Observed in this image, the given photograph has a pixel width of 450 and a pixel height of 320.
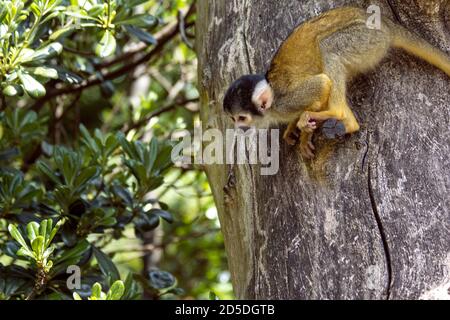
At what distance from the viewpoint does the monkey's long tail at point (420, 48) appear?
3004 millimetres

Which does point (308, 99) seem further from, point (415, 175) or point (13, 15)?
point (13, 15)

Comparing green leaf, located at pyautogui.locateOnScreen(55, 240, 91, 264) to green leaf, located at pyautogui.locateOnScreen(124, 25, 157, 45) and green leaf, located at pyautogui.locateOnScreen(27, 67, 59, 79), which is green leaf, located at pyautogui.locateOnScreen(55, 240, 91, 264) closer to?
green leaf, located at pyautogui.locateOnScreen(27, 67, 59, 79)

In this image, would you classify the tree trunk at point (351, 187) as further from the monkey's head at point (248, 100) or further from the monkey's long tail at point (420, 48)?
the monkey's head at point (248, 100)

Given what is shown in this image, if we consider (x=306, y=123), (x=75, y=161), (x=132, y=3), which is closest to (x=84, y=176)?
(x=75, y=161)

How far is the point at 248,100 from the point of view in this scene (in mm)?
2930

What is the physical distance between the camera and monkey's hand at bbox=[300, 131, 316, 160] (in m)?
2.79

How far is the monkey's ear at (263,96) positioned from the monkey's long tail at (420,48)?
57 centimetres

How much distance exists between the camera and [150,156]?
373 cm

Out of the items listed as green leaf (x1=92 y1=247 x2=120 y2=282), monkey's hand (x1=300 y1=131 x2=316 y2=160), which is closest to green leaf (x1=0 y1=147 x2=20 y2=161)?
green leaf (x1=92 y1=247 x2=120 y2=282)

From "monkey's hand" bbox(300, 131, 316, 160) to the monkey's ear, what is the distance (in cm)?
27

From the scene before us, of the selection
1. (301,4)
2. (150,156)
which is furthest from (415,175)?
(150,156)

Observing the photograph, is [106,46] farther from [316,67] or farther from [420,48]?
[420,48]

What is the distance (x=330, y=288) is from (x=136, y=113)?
9.45 feet

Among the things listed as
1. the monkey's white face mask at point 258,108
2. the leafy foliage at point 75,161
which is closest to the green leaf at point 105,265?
the leafy foliage at point 75,161
